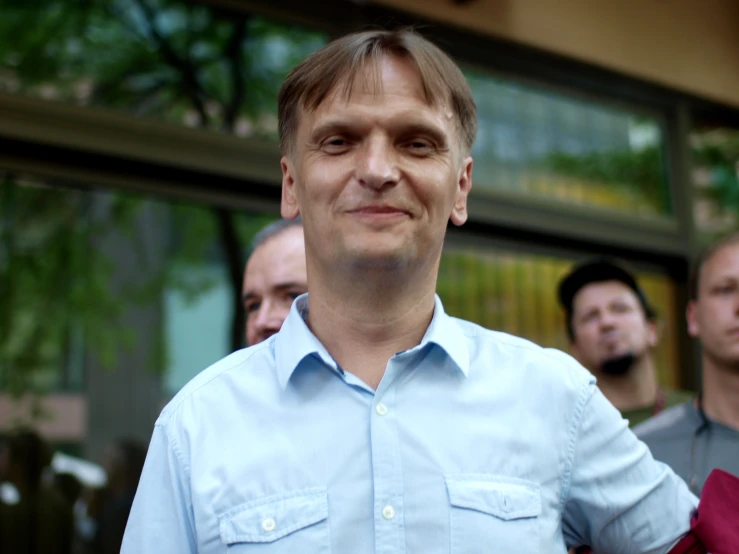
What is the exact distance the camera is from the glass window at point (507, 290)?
194 inches

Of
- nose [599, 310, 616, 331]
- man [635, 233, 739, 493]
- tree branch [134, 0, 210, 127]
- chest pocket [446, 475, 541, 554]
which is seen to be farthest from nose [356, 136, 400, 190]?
tree branch [134, 0, 210, 127]

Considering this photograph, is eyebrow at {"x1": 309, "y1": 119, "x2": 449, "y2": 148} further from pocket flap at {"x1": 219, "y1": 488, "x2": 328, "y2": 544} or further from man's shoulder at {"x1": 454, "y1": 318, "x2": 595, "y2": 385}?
pocket flap at {"x1": 219, "y1": 488, "x2": 328, "y2": 544}

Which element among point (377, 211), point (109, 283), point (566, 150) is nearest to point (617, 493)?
point (377, 211)

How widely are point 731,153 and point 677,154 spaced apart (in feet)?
1.93

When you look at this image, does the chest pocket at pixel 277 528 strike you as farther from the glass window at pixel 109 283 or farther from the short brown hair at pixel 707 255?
the glass window at pixel 109 283

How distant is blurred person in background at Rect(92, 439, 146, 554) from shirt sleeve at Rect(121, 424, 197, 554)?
2.57 metres

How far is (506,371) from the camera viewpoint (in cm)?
162

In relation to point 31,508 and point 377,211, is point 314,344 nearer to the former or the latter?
point 377,211

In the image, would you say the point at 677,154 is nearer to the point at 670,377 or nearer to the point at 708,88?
the point at 708,88

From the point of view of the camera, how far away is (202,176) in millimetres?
4148

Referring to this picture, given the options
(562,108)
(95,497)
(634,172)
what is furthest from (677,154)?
(95,497)

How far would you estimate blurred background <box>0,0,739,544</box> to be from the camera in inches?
154

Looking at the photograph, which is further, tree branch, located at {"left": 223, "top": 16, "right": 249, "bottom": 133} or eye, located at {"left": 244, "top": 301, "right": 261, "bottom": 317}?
tree branch, located at {"left": 223, "top": 16, "right": 249, "bottom": 133}

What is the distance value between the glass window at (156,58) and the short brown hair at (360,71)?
2405 millimetres
